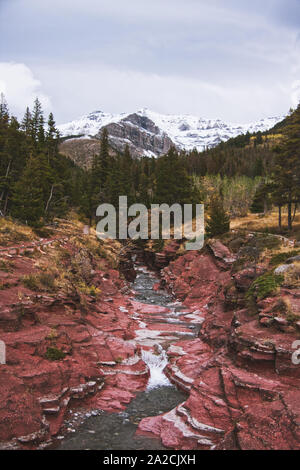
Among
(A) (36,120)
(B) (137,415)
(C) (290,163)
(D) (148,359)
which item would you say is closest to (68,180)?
(A) (36,120)

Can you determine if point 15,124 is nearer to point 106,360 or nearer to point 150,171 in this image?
point 106,360

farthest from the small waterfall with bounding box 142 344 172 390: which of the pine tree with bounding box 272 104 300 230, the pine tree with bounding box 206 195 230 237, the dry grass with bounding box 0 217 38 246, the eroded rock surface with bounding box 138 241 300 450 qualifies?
the pine tree with bounding box 272 104 300 230

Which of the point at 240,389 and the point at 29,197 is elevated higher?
the point at 29,197

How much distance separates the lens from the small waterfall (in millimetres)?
16172

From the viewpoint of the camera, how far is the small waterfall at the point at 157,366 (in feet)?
53.1

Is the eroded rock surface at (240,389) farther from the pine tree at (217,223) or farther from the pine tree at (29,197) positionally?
the pine tree at (217,223)

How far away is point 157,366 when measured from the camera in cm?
1797

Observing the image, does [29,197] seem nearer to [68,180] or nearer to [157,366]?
[68,180]

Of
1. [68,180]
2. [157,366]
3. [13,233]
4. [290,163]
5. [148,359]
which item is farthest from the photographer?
[68,180]

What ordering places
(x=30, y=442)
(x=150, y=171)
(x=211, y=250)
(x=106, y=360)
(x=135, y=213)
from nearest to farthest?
(x=30, y=442), (x=106, y=360), (x=211, y=250), (x=135, y=213), (x=150, y=171)

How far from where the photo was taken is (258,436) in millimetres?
10055
